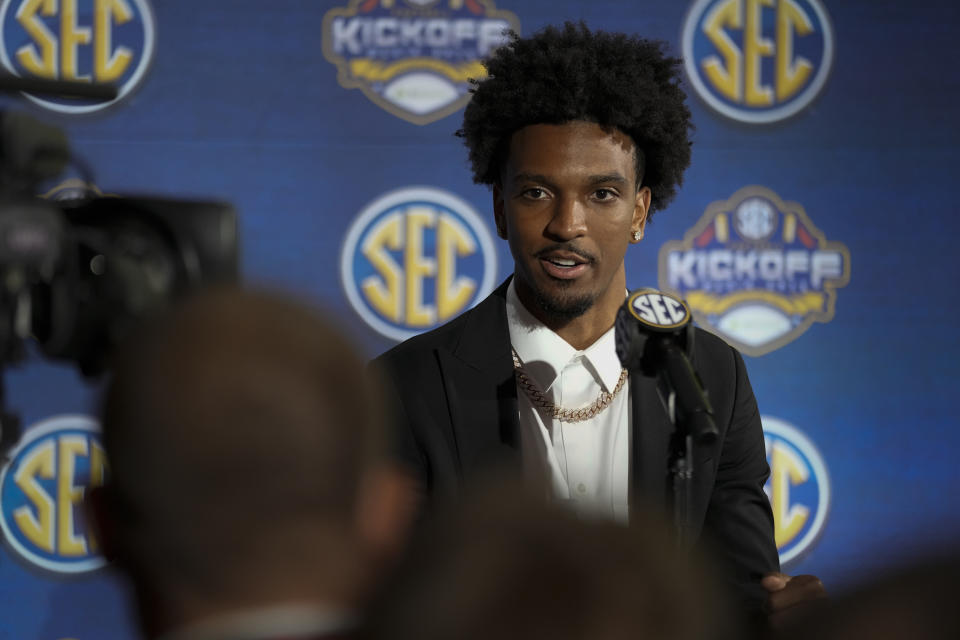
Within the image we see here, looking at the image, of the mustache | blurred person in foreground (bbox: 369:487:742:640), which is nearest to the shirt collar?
the mustache

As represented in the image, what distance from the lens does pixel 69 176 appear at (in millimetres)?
2504

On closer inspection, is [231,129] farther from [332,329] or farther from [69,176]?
[332,329]

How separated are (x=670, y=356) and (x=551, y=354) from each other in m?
0.50

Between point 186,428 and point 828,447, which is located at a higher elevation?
point 186,428

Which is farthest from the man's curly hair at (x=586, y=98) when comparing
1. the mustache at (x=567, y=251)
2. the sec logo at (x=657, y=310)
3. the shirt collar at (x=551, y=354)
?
the sec logo at (x=657, y=310)

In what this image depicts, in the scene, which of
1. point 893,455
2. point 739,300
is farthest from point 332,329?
point 893,455

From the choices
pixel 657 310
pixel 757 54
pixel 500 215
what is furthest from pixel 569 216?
pixel 757 54

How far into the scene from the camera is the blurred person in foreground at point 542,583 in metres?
0.34

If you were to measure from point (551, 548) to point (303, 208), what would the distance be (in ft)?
7.39

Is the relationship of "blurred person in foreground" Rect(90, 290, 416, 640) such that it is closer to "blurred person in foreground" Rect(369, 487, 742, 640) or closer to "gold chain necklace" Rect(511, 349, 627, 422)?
"blurred person in foreground" Rect(369, 487, 742, 640)

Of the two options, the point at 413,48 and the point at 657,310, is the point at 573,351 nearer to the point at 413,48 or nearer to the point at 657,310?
the point at 657,310

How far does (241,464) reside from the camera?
1.74 feet

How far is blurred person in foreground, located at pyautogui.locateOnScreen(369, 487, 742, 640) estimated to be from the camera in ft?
1.12

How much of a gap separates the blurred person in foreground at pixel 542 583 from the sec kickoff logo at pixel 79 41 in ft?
7.74
